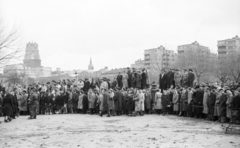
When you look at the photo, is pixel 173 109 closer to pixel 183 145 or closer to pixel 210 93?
pixel 210 93

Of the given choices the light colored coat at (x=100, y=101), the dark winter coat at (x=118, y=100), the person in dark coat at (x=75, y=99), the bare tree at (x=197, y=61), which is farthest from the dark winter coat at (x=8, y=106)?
the bare tree at (x=197, y=61)

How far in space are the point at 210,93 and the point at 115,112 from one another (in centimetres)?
816

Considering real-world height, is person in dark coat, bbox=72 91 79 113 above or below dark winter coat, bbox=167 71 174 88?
below

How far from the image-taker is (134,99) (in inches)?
849

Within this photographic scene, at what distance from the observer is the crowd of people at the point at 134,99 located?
59.8 ft

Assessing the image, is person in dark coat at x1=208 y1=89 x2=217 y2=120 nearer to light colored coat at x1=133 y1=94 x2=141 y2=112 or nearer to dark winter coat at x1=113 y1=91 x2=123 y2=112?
light colored coat at x1=133 y1=94 x2=141 y2=112

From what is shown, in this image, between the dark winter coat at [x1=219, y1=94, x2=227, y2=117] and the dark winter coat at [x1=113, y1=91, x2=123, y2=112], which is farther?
the dark winter coat at [x1=113, y1=91, x2=123, y2=112]

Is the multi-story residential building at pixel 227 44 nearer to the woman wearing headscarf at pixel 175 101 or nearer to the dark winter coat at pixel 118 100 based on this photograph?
the woman wearing headscarf at pixel 175 101

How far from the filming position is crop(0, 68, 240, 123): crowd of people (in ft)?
59.8

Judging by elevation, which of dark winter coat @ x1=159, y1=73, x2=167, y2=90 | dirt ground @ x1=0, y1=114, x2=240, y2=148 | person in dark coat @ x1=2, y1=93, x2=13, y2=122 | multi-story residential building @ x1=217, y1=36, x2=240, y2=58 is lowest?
dirt ground @ x1=0, y1=114, x2=240, y2=148

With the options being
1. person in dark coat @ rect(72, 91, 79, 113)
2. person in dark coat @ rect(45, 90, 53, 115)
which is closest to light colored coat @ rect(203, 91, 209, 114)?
person in dark coat @ rect(72, 91, 79, 113)

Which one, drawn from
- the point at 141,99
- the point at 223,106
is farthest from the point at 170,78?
the point at 223,106

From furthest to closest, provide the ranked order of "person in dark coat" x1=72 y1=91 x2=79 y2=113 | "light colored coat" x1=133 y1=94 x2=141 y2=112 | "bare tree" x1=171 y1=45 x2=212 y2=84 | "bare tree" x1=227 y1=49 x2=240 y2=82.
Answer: "bare tree" x1=171 y1=45 x2=212 y2=84 < "bare tree" x1=227 y1=49 x2=240 y2=82 < "person in dark coat" x1=72 y1=91 x2=79 y2=113 < "light colored coat" x1=133 y1=94 x2=141 y2=112

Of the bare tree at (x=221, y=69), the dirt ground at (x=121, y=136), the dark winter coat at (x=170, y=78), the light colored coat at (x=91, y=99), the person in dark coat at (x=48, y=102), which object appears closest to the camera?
the dirt ground at (x=121, y=136)
